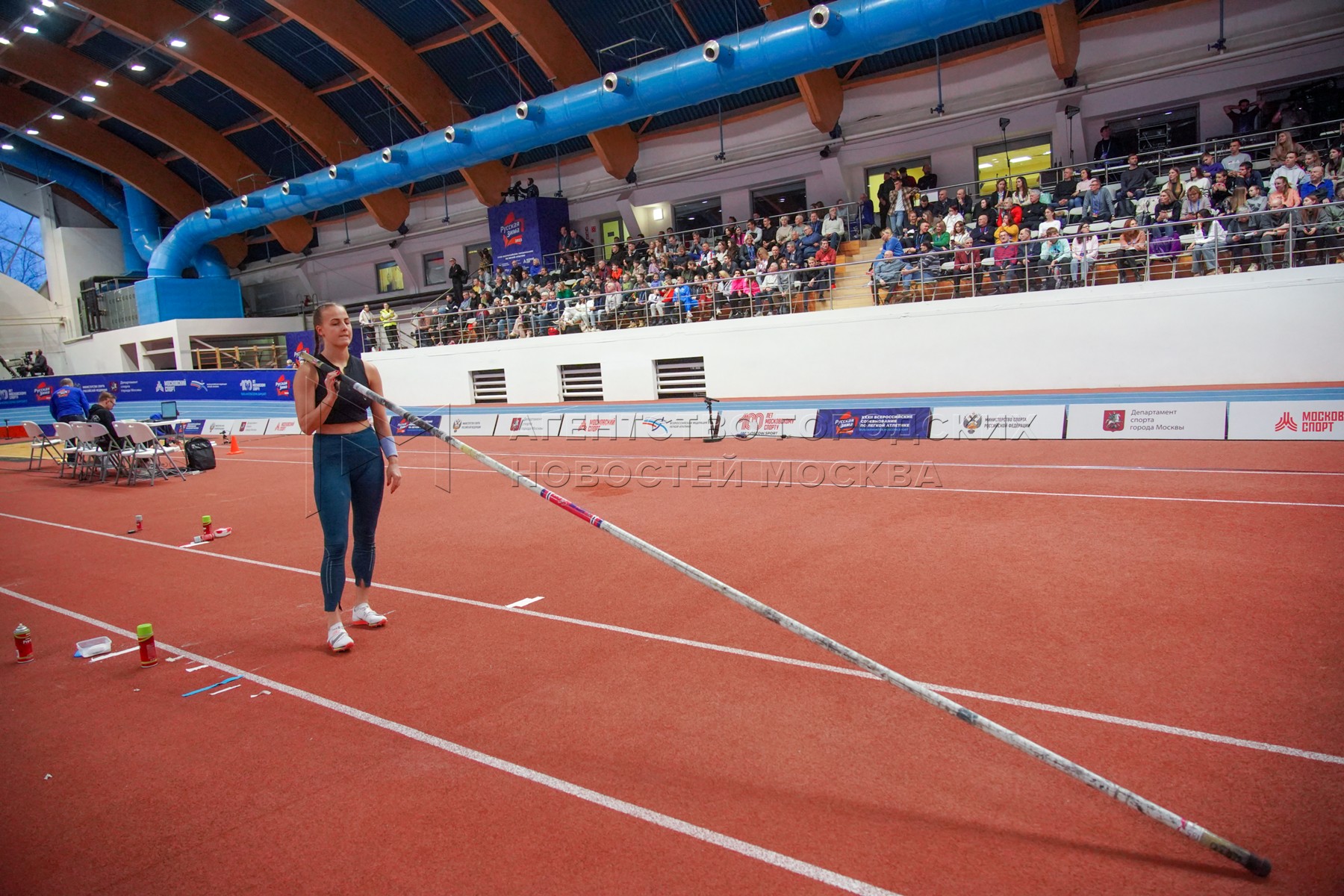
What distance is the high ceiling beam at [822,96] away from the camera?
65.2 feet

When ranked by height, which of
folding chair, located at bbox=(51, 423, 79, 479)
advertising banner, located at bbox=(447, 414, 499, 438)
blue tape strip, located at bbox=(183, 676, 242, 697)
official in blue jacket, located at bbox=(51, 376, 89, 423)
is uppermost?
official in blue jacket, located at bbox=(51, 376, 89, 423)

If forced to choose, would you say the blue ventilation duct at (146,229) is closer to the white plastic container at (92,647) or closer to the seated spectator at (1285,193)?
the white plastic container at (92,647)

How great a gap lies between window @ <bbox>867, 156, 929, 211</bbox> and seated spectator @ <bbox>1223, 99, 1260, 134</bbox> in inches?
273

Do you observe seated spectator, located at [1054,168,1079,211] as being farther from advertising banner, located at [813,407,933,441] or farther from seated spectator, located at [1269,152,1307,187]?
advertising banner, located at [813,407,933,441]

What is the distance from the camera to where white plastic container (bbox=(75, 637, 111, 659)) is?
5.82 m

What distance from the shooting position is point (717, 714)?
167 inches

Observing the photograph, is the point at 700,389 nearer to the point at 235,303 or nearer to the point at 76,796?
the point at 76,796

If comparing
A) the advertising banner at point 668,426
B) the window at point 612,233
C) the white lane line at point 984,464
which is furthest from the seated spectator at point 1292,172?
the window at point 612,233

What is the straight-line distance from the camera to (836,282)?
18406mm

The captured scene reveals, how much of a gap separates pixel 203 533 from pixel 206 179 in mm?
32622

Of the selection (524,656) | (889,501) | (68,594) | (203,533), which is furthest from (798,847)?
(203,533)

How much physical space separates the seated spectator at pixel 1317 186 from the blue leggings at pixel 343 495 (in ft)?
50.8

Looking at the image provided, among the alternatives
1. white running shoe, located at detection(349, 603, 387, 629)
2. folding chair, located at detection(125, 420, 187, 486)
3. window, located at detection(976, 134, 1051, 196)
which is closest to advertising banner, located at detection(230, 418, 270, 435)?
folding chair, located at detection(125, 420, 187, 486)

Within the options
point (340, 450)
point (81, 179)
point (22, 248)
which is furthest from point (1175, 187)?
point (22, 248)
